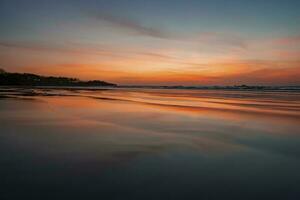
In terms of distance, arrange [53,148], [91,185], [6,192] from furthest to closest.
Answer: [53,148]
[91,185]
[6,192]

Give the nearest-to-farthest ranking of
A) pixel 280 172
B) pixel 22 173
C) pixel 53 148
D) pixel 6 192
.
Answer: pixel 6 192 < pixel 22 173 < pixel 280 172 < pixel 53 148

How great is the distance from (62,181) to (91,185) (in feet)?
1.38

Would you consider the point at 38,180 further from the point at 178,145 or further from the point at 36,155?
the point at 178,145

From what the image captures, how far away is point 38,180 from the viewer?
3.79 meters

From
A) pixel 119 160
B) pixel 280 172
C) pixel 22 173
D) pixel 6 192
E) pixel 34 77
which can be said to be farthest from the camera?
pixel 34 77

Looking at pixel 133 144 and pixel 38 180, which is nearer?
pixel 38 180

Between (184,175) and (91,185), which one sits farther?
(184,175)

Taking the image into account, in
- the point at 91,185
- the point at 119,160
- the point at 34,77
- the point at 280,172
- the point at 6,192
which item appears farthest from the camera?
the point at 34,77

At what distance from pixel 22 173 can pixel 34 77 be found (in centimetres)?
11576

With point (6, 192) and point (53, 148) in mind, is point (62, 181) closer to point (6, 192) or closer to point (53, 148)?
point (6, 192)

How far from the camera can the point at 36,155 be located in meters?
5.08

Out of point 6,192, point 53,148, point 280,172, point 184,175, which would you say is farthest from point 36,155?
point 280,172

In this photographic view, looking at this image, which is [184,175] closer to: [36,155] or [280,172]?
[280,172]

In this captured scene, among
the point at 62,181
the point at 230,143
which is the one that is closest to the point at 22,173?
the point at 62,181
